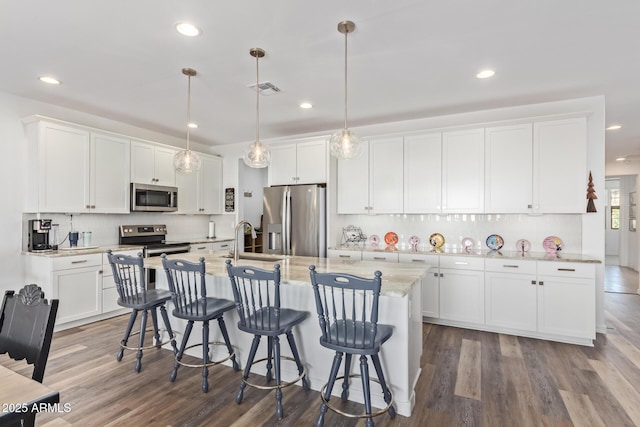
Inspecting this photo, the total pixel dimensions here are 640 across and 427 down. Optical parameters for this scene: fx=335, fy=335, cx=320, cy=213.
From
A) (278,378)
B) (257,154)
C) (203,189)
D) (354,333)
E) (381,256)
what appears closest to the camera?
(354,333)

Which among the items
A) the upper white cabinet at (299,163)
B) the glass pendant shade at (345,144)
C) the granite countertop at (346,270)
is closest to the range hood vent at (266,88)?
the glass pendant shade at (345,144)

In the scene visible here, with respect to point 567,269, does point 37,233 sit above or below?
above

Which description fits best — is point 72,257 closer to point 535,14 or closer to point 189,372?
point 189,372

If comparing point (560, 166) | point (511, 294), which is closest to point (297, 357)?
point (511, 294)

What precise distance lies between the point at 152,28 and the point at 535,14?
2.63 metres

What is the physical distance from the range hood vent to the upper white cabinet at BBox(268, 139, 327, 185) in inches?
49.6

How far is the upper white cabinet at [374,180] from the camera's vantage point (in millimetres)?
4488

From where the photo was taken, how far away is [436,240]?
4492mm

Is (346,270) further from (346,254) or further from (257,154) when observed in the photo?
(346,254)

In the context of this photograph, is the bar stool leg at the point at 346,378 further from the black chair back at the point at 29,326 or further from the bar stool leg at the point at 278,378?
the black chair back at the point at 29,326

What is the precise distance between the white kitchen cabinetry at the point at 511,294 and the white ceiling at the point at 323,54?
189 centimetres

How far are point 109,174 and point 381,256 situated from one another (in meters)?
3.75

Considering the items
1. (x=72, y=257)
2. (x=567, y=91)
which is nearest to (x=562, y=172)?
(x=567, y=91)

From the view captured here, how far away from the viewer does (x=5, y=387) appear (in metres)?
1.07
